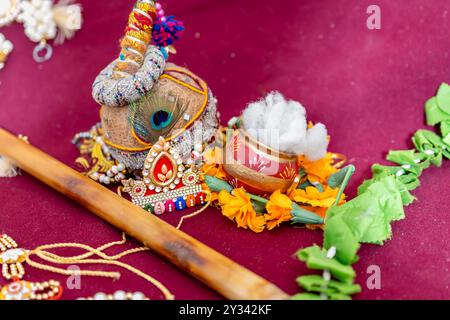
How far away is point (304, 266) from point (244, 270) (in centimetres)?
14

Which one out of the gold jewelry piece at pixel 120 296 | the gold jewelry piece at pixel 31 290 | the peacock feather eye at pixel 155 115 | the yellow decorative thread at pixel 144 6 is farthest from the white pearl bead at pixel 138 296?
the yellow decorative thread at pixel 144 6

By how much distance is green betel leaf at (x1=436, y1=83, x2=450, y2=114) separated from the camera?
141 cm

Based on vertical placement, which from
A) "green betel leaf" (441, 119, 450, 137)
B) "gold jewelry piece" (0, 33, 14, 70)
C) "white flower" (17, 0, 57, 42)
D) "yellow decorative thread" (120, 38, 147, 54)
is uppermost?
"white flower" (17, 0, 57, 42)

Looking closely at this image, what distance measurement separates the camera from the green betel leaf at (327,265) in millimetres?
911

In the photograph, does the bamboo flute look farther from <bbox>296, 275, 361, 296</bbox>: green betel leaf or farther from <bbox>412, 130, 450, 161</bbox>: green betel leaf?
<bbox>412, 130, 450, 161</bbox>: green betel leaf

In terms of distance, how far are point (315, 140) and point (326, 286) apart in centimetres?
32

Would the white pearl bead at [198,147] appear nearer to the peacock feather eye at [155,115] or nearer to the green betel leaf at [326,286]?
the peacock feather eye at [155,115]

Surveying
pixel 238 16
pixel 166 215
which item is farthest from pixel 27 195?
pixel 238 16

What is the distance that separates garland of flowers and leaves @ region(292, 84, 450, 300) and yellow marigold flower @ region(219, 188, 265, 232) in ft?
0.53

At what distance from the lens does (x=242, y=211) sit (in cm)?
114

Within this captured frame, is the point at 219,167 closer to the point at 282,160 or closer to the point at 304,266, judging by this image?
the point at 282,160

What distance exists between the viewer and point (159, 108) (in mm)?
1203

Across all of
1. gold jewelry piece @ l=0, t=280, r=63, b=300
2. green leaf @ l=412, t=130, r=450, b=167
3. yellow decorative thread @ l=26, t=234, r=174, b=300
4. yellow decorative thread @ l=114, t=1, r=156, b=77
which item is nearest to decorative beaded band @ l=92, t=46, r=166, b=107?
yellow decorative thread @ l=114, t=1, r=156, b=77
